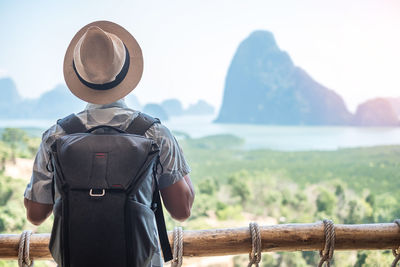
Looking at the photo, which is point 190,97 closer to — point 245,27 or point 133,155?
point 245,27

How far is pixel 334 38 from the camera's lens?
326 inches

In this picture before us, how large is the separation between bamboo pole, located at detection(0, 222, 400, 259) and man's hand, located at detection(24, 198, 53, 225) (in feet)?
0.98

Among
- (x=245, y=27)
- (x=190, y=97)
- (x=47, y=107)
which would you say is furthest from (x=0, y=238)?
(x=245, y=27)

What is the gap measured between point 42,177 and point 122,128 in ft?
0.68

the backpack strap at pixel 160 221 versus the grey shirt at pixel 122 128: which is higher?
the grey shirt at pixel 122 128

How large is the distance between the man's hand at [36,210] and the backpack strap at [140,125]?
0.26m

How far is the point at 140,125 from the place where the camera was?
2.55 ft

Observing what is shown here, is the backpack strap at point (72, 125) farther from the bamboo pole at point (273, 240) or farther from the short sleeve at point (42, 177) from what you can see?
the bamboo pole at point (273, 240)

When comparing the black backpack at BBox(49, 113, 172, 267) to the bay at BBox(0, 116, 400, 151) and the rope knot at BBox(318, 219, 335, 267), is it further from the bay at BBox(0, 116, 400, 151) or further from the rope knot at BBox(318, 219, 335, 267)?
the bay at BBox(0, 116, 400, 151)

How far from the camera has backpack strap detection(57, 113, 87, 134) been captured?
78cm

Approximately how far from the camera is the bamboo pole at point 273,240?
3.64 feet

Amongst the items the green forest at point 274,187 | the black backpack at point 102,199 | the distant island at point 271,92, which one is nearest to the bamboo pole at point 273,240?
the black backpack at point 102,199

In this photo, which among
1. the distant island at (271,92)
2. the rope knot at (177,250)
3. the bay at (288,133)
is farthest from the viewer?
the distant island at (271,92)

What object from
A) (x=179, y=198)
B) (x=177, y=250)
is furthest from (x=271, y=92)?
(x=179, y=198)
